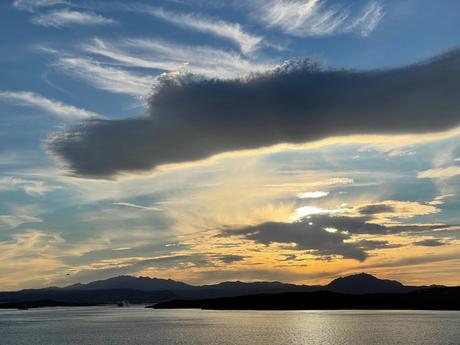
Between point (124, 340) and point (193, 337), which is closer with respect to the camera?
point (124, 340)

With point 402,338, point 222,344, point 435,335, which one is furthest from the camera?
point 435,335

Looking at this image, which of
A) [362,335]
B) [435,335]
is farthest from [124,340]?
[435,335]

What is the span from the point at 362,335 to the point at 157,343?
210ft

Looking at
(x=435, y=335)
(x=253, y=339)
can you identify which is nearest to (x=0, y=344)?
(x=253, y=339)

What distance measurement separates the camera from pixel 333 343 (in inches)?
5664

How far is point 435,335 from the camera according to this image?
16650cm

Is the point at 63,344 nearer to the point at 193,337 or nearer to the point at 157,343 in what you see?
the point at 157,343

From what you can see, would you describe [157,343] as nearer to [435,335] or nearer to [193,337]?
[193,337]

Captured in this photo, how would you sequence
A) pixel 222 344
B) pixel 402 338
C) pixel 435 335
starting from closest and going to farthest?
pixel 222 344 → pixel 402 338 → pixel 435 335

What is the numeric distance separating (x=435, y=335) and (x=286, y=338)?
46471mm

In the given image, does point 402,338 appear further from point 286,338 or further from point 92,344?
point 92,344

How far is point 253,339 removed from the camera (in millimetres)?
157125

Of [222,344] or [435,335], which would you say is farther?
[435,335]

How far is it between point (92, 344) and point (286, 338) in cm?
5644
